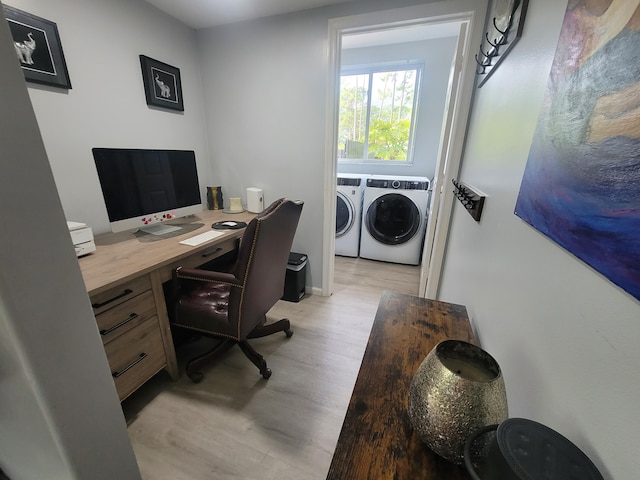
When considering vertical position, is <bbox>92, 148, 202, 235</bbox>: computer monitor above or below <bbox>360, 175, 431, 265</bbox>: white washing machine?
above

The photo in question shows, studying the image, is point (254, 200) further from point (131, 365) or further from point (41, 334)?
point (41, 334)

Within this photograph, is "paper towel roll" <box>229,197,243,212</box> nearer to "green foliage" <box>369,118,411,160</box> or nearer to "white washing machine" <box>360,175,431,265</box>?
"white washing machine" <box>360,175,431,265</box>

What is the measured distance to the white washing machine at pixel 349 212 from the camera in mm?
3109

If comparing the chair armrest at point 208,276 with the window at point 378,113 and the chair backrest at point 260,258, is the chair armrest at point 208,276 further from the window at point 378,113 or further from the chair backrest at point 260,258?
the window at point 378,113

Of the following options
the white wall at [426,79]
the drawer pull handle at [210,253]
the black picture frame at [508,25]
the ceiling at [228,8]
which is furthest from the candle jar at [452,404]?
the white wall at [426,79]

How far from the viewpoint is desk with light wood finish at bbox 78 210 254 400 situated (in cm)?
114

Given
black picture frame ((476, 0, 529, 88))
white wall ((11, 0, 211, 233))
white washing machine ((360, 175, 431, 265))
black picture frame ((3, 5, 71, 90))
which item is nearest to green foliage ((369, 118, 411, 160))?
white washing machine ((360, 175, 431, 265))

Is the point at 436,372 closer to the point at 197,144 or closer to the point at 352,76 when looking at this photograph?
the point at 197,144

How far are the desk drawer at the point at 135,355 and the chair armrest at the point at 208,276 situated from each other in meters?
0.28

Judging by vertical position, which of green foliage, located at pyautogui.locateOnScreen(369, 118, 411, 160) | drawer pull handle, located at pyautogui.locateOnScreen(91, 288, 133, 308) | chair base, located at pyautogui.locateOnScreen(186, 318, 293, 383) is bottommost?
chair base, located at pyautogui.locateOnScreen(186, 318, 293, 383)

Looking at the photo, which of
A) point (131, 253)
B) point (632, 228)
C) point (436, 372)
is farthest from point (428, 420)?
point (131, 253)

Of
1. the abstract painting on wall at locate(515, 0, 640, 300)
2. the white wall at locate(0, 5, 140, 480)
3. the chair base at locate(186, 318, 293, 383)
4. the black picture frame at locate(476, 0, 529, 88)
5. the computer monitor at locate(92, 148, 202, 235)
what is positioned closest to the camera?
the abstract painting on wall at locate(515, 0, 640, 300)

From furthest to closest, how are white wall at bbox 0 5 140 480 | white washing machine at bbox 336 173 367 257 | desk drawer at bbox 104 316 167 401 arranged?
white washing machine at bbox 336 173 367 257, desk drawer at bbox 104 316 167 401, white wall at bbox 0 5 140 480

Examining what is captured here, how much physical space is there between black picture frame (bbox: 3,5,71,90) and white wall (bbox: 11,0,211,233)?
4cm
